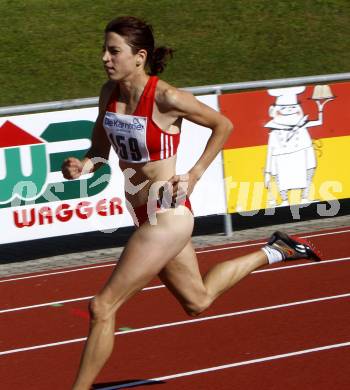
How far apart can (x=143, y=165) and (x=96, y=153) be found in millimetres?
460

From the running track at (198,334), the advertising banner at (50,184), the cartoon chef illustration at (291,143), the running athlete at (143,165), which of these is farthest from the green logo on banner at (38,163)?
the running athlete at (143,165)

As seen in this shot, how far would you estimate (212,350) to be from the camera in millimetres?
7070

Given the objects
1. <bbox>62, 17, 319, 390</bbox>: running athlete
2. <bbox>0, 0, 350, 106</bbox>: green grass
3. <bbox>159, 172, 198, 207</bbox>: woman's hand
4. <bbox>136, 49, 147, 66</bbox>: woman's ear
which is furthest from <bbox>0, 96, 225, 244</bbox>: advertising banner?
<bbox>0, 0, 350, 106</bbox>: green grass

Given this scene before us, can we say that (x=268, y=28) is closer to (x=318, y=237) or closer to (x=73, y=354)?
(x=318, y=237)

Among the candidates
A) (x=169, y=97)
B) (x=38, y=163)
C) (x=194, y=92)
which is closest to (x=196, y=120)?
(x=169, y=97)

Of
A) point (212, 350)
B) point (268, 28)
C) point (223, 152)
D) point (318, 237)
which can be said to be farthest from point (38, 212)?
point (268, 28)

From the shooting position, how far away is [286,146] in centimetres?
1136

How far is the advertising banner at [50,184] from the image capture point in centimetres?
1011

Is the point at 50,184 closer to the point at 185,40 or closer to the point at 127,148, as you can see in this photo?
the point at 127,148

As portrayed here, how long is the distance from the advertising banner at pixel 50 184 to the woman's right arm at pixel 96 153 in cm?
402

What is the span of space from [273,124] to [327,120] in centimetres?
68

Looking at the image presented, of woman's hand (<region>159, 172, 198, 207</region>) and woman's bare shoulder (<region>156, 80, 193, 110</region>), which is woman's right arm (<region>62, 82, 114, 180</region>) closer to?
woman's bare shoulder (<region>156, 80, 193, 110</region>)

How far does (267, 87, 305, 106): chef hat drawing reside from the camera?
36.8 ft

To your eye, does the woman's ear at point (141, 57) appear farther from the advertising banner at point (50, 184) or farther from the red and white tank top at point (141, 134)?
the advertising banner at point (50, 184)
